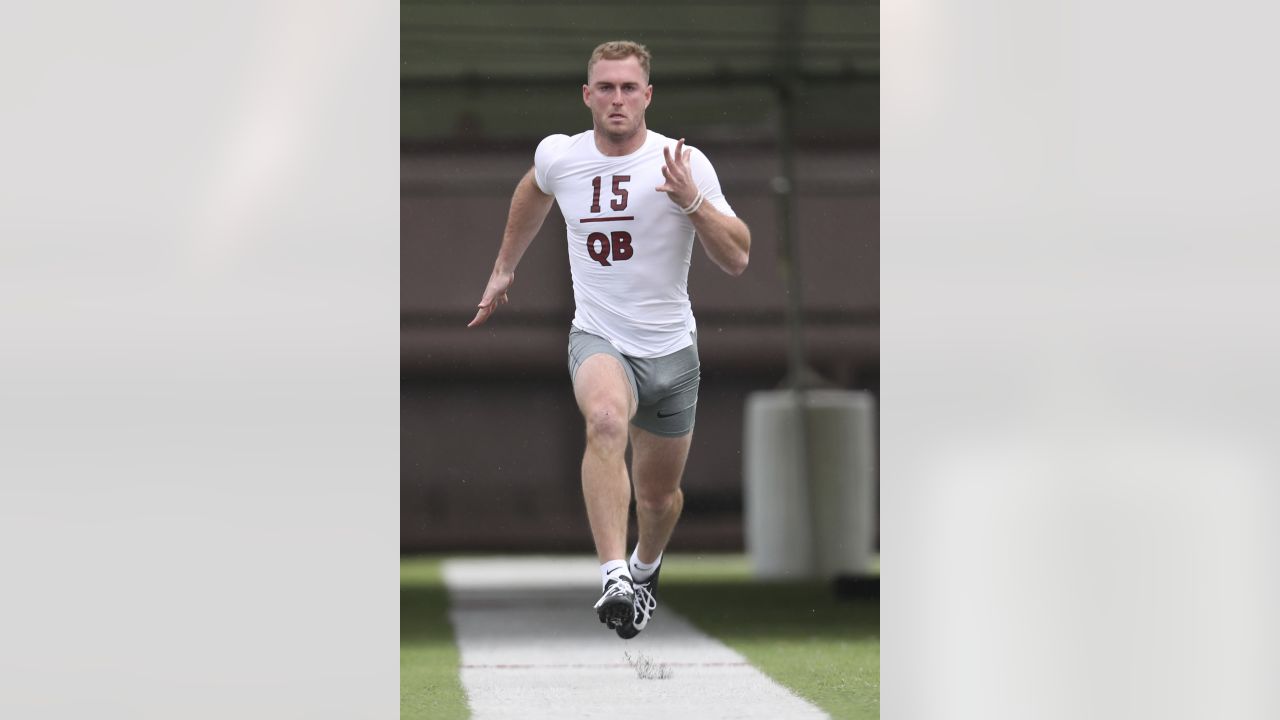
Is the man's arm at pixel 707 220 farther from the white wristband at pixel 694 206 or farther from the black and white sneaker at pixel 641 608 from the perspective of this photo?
the black and white sneaker at pixel 641 608

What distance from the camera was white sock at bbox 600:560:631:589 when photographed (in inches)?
246

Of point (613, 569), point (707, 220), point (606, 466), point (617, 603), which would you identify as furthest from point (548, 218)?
point (617, 603)

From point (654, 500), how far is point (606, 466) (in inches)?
33.7

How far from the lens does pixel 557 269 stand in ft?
27.3

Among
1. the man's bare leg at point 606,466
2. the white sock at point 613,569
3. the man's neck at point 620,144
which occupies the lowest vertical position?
the white sock at point 613,569

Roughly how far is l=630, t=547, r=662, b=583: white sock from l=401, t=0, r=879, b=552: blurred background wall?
131 cm

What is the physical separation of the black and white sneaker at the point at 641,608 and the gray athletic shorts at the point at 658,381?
0.64m

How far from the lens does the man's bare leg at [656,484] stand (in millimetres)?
7051
